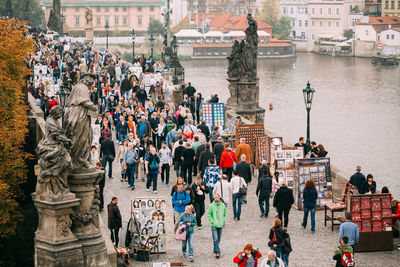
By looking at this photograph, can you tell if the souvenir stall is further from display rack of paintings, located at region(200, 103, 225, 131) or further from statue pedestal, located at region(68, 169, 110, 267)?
display rack of paintings, located at region(200, 103, 225, 131)

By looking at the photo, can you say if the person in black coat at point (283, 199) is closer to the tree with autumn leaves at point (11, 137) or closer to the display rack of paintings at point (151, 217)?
the display rack of paintings at point (151, 217)

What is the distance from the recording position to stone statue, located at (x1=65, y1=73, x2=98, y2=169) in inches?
431

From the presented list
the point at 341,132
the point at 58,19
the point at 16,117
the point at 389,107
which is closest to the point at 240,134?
the point at 16,117

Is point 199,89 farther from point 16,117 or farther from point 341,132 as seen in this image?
point 16,117

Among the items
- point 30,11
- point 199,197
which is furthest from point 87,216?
point 30,11

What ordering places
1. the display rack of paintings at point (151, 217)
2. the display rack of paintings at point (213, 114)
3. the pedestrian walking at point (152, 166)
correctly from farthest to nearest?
1. the display rack of paintings at point (213, 114)
2. the pedestrian walking at point (152, 166)
3. the display rack of paintings at point (151, 217)

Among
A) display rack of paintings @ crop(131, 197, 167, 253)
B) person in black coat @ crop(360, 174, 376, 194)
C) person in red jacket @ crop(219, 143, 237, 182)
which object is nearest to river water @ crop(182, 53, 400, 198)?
→ person in red jacket @ crop(219, 143, 237, 182)

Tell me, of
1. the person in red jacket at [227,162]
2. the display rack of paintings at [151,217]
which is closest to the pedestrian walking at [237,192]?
the person in red jacket at [227,162]

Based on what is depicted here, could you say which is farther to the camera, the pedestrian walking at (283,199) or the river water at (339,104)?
the river water at (339,104)

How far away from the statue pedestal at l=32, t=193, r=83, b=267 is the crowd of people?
926 millimetres

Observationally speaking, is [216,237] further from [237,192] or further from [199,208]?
[237,192]

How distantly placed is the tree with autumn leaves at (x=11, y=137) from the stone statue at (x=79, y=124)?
5.93 meters

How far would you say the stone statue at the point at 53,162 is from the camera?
34.6ft

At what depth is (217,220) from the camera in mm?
13641
